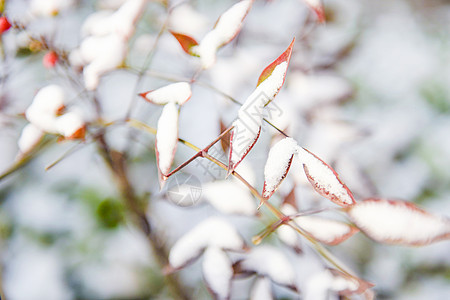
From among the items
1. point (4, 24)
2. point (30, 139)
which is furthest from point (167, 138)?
point (4, 24)

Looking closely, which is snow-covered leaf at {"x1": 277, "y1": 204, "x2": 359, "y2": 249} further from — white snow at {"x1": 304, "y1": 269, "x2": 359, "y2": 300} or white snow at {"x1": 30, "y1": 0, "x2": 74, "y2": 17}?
white snow at {"x1": 30, "y1": 0, "x2": 74, "y2": 17}

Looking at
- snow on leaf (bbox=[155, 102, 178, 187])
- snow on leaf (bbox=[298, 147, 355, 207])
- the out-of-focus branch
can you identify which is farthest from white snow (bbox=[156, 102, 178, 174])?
Answer: the out-of-focus branch

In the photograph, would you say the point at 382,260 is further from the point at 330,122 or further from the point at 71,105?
the point at 71,105

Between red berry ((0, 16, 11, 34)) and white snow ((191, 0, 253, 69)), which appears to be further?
red berry ((0, 16, 11, 34))

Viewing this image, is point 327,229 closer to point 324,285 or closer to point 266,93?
point 324,285

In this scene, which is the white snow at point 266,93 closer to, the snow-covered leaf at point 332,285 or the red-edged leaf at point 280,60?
the red-edged leaf at point 280,60
